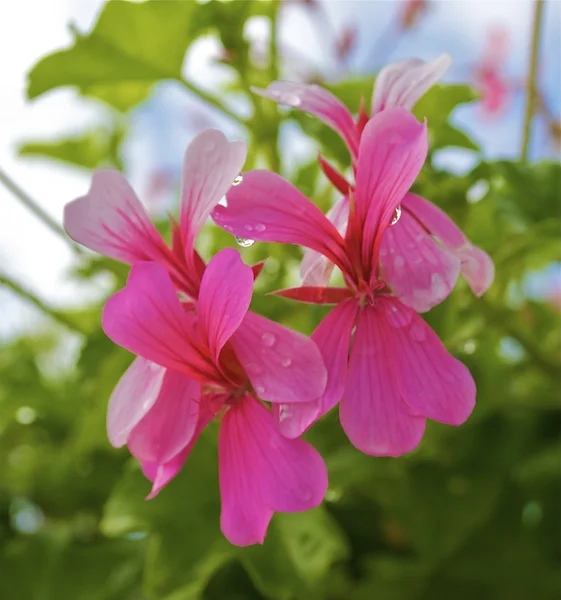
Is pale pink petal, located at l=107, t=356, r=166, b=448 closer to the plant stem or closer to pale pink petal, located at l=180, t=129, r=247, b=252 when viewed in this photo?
pale pink petal, located at l=180, t=129, r=247, b=252

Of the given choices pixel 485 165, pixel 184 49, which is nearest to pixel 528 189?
pixel 485 165

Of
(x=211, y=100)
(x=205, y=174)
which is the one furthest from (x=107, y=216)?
(x=211, y=100)

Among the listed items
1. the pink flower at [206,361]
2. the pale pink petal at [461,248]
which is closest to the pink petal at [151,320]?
the pink flower at [206,361]

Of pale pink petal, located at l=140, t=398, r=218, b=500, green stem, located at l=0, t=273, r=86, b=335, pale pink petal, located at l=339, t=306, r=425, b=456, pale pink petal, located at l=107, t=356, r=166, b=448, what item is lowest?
green stem, located at l=0, t=273, r=86, b=335

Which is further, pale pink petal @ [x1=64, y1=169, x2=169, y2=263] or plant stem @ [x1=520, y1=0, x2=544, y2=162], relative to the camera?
plant stem @ [x1=520, y1=0, x2=544, y2=162]

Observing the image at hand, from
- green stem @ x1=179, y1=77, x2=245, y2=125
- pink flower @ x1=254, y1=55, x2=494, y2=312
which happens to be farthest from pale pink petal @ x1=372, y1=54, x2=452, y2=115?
green stem @ x1=179, y1=77, x2=245, y2=125

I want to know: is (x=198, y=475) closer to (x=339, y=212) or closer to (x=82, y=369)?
(x=82, y=369)
